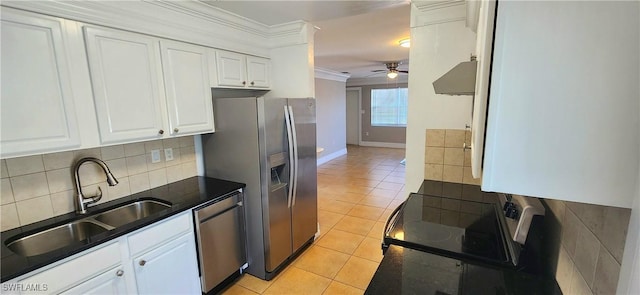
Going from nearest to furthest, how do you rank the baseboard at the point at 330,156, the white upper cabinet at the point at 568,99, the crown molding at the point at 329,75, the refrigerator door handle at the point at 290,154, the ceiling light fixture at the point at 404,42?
the white upper cabinet at the point at 568,99, the refrigerator door handle at the point at 290,154, the ceiling light fixture at the point at 404,42, the crown molding at the point at 329,75, the baseboard at the point at 330,156

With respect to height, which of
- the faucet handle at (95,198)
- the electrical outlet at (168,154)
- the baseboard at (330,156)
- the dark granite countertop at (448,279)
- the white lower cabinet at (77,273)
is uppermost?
the electrical outlet at (168,154)

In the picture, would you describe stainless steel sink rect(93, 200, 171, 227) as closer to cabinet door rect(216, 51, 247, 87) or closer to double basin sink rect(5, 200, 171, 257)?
double basin sink rect(5, 200, 171, 257)

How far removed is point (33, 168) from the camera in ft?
5.36

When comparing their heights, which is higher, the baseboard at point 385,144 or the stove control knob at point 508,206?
the stove control knob at point 508,206

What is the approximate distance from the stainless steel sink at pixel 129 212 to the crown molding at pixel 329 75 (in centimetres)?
477

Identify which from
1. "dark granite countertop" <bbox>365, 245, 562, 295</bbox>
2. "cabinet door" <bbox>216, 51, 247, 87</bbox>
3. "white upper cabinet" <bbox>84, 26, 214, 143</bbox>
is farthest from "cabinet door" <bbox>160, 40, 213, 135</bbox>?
"dark granite countertop" <bbox>365, 245, 562, 295</bbox>

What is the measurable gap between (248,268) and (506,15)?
101 inches

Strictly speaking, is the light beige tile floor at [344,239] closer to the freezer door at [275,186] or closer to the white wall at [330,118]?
the freezer door at [275,186]

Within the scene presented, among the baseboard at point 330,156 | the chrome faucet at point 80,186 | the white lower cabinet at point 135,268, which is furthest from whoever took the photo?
the baseboard at point 330,156

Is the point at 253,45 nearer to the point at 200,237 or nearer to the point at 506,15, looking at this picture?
the point at 200,237

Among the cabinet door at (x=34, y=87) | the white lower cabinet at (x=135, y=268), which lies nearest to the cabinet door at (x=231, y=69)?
the cabinet door at (x=34, y=87)

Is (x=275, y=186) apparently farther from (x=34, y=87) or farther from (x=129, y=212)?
(x=34, y=87)

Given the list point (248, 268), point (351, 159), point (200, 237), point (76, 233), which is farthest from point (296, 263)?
point (351, 159)

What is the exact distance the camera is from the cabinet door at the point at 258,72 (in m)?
2.60
